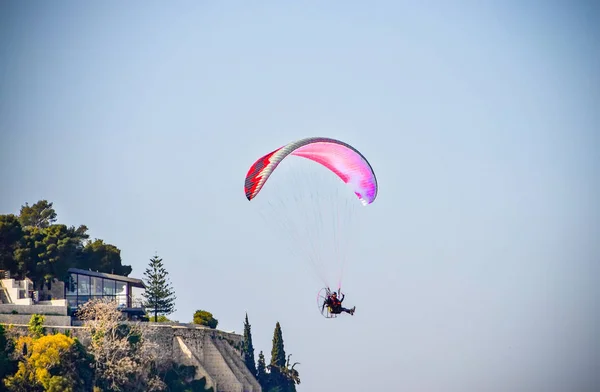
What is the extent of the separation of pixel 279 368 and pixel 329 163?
22.8 meters

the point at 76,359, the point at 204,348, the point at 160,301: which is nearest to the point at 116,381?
the point at 76,359

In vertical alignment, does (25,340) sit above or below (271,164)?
below

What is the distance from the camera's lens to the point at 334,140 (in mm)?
77625

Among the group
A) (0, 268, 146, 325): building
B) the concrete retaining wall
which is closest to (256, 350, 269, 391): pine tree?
(0, 268, 146, 325): building

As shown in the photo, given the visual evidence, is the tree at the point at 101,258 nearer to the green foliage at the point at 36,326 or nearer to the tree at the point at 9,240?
the tree at the point at 9,240

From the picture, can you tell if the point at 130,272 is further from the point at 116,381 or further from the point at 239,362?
the point at 116,381

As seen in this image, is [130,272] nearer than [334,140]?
No

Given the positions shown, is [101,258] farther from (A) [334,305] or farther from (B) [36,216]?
(A) [334,305]

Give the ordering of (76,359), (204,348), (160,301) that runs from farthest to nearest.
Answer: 1. (160,301)
2. (204,348)
3. (76,359)

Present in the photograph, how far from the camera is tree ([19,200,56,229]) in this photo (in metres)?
102

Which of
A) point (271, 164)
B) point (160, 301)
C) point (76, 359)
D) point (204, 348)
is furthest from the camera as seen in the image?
point (160, 301)

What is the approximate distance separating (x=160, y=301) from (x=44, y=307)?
49.8ft

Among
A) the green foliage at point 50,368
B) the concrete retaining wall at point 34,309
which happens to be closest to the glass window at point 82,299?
the concrete retaining wall at point 34,309

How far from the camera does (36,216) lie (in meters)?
102
